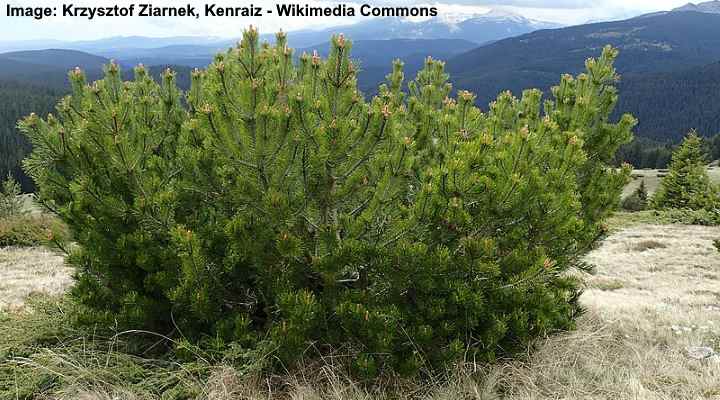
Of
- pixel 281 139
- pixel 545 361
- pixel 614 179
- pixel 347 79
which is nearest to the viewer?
pixel 281 139

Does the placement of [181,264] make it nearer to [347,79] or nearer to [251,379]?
[251,379]

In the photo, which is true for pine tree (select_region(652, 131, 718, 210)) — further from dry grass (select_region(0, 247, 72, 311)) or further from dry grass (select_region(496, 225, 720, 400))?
dry grass (select_region(0, 247, 72, 311))

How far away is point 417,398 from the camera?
403cm

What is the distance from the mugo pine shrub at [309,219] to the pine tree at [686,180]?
32.1 metres

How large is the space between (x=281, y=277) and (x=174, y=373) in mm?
1105

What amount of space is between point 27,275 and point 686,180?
34417 mm

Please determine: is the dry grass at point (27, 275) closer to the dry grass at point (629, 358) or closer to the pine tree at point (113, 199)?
the pine tree at point (113, 199)

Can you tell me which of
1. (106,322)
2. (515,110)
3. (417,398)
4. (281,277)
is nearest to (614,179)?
(515,110)

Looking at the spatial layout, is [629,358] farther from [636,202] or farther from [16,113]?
[16,113]

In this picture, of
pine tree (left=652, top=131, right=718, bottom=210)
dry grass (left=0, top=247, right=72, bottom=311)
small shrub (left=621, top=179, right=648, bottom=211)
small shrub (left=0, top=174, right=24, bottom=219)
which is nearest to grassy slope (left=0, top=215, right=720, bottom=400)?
dry grass (left=0, top=247, right=72, bottom=311)

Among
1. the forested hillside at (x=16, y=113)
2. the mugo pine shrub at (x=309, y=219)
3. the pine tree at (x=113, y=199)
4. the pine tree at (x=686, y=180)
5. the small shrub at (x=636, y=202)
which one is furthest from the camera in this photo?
the forested hillside at (x=16, y=113)

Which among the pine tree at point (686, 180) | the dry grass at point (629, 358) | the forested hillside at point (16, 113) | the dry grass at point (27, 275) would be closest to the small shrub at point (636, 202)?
the pine tree at point (686, 180)

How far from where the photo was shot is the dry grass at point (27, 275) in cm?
780

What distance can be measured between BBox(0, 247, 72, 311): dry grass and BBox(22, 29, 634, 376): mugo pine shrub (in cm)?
187
